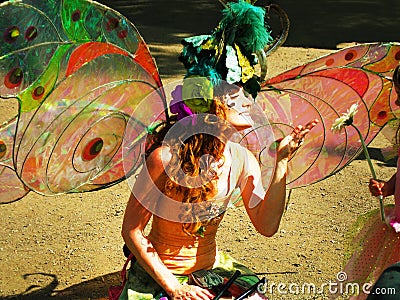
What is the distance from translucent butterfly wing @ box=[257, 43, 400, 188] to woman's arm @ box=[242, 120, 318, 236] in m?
0.24

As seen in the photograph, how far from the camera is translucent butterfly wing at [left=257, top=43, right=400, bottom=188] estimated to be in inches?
106

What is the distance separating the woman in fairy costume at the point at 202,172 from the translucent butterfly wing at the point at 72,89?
0.64 feet

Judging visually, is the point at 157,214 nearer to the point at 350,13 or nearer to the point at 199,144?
the point at 199,144

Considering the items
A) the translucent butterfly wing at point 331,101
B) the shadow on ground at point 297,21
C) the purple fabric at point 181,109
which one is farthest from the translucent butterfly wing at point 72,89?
the shadow on ground at point 297,21

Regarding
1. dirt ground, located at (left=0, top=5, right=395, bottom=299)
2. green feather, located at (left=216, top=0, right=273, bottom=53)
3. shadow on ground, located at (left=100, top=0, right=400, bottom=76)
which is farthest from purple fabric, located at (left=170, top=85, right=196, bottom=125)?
shadow on ground, located at (left=100, top=0, right=400, bottom=76)

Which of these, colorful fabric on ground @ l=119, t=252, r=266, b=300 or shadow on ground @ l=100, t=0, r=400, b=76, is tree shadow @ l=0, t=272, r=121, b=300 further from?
shadow on ground @ l=100, t=0, r=400, b=76

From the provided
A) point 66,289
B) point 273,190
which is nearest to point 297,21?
point 66,289

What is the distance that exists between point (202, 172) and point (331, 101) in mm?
698

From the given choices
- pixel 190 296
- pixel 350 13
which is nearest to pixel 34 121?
pixel 190 296

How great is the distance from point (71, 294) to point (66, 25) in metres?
1.67

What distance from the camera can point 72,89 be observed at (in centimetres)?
237

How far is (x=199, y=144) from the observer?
95.2 inches

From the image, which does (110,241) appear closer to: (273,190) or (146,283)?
(146,283)

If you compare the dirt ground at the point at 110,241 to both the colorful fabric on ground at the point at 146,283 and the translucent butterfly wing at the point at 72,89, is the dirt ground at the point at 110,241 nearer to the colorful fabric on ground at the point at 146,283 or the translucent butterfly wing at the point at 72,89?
the colorful fabric on ground at the point at 146,283
